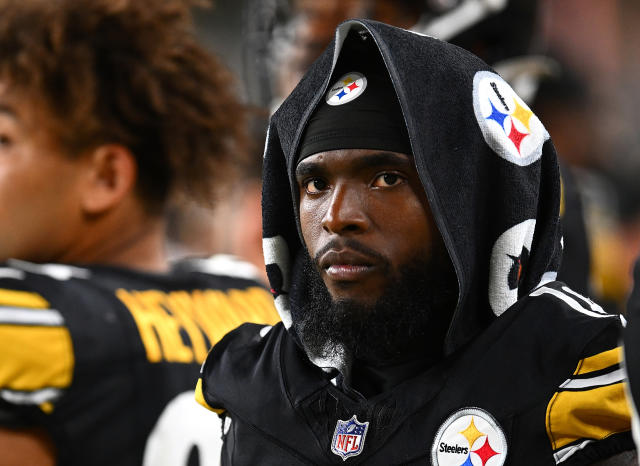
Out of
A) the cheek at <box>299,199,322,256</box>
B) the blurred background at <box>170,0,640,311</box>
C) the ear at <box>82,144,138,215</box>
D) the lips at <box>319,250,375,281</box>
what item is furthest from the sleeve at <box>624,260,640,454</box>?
the ear at <box>82,144,138,215</box>

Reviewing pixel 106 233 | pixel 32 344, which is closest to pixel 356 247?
pixel 32 344

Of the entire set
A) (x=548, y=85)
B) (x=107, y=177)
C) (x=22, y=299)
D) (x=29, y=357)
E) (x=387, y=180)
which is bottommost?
(x=548, y=85)

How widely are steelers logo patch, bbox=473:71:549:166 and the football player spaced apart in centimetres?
111

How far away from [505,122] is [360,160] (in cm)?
24

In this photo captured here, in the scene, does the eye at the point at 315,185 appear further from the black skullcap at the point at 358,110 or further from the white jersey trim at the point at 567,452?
the white jersey trim at the point at 567,452

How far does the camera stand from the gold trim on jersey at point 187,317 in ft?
7.79

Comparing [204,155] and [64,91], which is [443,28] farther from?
[64,91]

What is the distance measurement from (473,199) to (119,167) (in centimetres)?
130

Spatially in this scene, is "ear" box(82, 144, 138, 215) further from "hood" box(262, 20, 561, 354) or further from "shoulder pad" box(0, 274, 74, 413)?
"hood" box(262, 20, 561, 354)

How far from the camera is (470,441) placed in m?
1.42

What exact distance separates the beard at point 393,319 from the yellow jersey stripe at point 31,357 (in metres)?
0.77

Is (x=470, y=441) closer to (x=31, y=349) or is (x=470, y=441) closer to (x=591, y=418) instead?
(x=591, y=418)

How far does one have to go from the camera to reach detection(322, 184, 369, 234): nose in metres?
1.52

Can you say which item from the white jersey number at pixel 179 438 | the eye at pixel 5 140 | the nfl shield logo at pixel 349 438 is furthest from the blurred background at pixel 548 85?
the nfl shield logo at pixel 349 438
